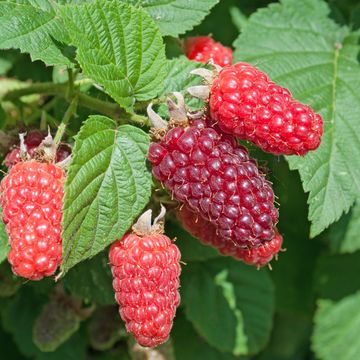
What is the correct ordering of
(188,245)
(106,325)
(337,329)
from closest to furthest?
(188,245)
(106,325)
(337,329)

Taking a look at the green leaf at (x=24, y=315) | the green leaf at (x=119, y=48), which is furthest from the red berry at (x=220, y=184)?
the green leaf at (x=24, y=315)

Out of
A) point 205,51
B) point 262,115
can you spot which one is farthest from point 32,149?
point 205,51

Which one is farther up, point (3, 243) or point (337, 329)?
point (3, 243)

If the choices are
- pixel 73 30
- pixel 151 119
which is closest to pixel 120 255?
pixel 151 119

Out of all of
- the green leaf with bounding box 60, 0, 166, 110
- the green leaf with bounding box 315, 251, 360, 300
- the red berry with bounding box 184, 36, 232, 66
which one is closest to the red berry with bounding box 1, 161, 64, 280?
the green leaf with bounding box 60, 0, 166, 110

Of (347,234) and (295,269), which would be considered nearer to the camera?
(347,234)

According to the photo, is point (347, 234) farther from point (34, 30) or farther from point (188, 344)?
point (34, 30)
